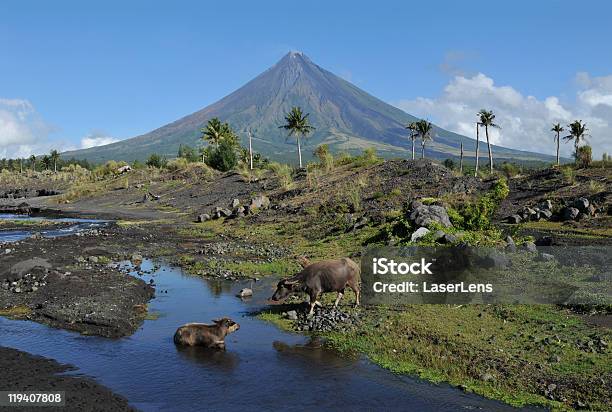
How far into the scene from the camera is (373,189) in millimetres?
51094

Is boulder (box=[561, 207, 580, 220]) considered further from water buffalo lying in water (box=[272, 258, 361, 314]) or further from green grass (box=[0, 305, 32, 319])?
green grass (box=[0, 305, 32, 319])

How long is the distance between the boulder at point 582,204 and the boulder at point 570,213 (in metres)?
0.42

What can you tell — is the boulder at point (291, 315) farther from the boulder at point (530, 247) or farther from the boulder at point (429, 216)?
the boulder at point (530, 247)

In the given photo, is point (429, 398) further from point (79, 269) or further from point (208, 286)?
point (79, 269)

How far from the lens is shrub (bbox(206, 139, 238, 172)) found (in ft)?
302

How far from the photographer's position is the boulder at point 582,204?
117ft

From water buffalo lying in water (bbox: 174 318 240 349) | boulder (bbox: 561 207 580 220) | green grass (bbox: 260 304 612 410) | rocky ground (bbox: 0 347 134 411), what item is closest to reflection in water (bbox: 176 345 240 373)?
water buffalo lying in water (bbox: 174 318 240 349)

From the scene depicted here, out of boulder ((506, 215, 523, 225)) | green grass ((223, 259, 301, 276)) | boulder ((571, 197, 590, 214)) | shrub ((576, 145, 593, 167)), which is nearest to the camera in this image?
green grass ((223, 259, 301, 276))

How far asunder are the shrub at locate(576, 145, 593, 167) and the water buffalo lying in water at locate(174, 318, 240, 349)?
45071 millimetres

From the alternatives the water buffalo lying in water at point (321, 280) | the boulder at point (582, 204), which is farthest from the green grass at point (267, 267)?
the boulder at point (582, 204)

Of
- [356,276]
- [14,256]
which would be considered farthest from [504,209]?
[14,256]

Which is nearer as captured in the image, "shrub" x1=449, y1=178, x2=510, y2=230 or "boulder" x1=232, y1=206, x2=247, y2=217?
"shrub" x1=449, y1=178, x2=510, y2=230

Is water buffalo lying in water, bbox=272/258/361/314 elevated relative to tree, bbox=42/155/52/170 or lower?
lower
